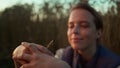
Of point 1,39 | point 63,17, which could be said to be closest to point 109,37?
point 63,17

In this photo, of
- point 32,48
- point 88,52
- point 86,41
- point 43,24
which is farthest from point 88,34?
point 43,24

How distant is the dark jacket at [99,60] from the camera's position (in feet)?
6.71

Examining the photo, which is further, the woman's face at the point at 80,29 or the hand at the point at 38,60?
the woman's face at the point at 80,29

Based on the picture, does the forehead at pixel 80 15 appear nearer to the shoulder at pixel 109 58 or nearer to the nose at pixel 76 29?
the nose at pixel 76 29

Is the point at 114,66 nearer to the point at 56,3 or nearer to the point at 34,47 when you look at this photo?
the point at 34,47

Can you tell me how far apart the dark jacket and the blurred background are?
3950 mm

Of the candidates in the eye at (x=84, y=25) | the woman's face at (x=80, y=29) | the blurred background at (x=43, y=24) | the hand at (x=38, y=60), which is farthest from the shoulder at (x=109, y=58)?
the blurred background at (x=43, y=24)

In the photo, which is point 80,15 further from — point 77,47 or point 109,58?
point 109,58

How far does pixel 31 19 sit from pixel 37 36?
452 mm

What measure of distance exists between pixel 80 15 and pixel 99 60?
0.43 metres

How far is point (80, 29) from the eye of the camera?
1827 millimetres

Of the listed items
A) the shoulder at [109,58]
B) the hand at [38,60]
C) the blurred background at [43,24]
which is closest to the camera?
the hand at [38,60]

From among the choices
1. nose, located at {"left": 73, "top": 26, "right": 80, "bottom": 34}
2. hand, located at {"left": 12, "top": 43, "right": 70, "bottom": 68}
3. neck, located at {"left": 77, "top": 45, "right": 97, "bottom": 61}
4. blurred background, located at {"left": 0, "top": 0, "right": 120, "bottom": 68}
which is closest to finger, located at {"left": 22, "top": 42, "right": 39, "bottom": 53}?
hand, located at {"left": 12, "top": 43, "right": 70, "bottom": 68}

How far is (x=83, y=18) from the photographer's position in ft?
5.93
